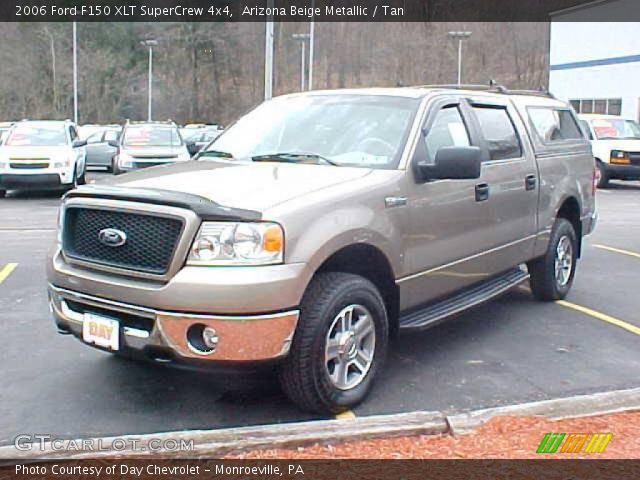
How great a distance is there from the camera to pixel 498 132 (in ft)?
19.7

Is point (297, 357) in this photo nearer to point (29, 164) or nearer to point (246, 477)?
point (246, 477)

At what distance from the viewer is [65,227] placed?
436 centimetres

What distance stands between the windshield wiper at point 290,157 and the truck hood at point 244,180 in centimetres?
Answer: 11

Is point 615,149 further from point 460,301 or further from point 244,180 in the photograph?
point 244,180

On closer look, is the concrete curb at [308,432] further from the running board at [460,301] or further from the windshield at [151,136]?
the windshield at [151,136]

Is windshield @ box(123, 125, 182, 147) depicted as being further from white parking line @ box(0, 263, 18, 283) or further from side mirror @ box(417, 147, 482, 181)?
side mirror @ box(417, 147, 482, 181)

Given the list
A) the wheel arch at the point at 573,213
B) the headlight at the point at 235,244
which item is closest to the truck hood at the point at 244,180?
the headlight at the point at 235,244

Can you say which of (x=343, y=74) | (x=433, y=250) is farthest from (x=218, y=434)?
(x=343, y=74)

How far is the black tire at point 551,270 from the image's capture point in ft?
22.1

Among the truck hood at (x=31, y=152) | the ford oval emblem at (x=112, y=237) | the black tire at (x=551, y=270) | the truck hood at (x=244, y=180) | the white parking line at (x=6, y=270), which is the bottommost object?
the white parking line at (x=6, y=270)

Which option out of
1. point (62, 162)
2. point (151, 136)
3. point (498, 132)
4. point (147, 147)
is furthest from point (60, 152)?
point (498, 132)

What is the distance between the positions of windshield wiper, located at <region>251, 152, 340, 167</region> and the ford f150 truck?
0.01 metres

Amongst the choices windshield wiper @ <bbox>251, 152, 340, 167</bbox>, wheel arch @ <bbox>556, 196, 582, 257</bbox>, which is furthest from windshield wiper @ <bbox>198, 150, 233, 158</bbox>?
wheel arch @ <bbox>556, 196, 582, 257</bbox>

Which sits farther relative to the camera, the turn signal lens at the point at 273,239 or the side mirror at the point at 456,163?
the side mirror at the point at 456,163
